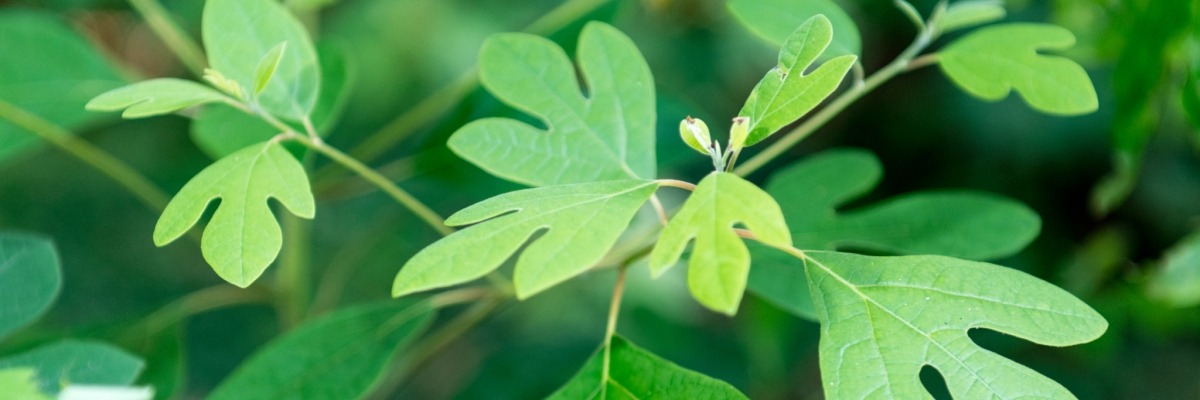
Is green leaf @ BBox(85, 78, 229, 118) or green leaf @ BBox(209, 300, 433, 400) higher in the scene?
green leaf @ BBox(85, 78, 229, 118)

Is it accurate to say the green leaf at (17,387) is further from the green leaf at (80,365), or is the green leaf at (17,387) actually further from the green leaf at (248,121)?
the green leaf at (248,121)

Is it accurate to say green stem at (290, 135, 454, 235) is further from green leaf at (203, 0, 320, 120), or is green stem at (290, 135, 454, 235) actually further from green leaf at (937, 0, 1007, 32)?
green leaf at (937, 0, 1007, 32)

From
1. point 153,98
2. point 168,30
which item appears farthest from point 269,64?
point 168,30

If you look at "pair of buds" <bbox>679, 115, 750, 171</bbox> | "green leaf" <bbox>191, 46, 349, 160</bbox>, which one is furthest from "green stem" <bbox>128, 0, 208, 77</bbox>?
"pair of buds" <bbox>679, 115, 750, 171</bbox>

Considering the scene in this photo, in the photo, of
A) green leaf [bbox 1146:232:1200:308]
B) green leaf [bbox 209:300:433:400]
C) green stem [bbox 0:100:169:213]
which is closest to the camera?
green leaf [bbox 209:300:433:400]

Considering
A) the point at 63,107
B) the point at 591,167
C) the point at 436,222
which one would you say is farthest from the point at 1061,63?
the point at 63,107

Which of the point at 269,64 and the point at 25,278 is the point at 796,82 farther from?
the point at 25,278

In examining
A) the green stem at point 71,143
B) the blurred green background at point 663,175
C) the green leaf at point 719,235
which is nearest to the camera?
the green leaf at point 719,235

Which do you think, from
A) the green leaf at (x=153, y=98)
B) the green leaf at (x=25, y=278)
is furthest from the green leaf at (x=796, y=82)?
the green leaf at (x=25, y=278)
